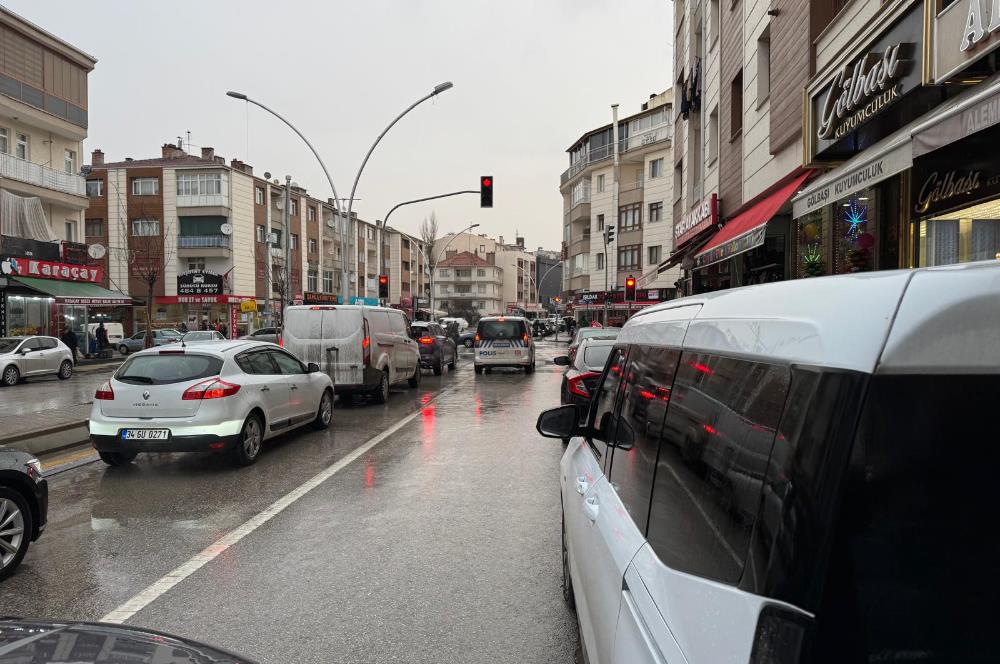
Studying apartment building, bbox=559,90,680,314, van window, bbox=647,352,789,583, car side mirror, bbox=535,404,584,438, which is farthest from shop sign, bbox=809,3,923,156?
apartment building, bbox=559,90,680,314

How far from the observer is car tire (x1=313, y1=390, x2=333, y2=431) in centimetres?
1081

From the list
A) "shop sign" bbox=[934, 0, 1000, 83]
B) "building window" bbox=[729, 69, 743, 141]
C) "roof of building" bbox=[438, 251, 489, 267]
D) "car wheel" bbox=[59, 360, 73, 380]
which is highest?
"roof of building" bbox=[438, 251, 489, 267]

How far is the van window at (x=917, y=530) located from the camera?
1100mm

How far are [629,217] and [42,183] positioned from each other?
124ft

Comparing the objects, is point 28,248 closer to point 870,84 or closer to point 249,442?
point 249,442

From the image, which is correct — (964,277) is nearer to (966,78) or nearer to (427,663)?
(427,663)

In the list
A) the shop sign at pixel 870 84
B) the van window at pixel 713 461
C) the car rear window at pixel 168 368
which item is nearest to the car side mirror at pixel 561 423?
the van window at pixel 713 461

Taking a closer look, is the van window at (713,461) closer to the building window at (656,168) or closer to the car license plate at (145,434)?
the car license plate at (145,434)

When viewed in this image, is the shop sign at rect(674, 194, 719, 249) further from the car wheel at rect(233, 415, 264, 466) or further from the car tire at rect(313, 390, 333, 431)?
the car wheel at rect(233, 415, 264, 466)

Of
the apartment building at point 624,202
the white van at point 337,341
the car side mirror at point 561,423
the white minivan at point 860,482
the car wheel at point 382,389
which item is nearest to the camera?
the white minivan at point 860,482

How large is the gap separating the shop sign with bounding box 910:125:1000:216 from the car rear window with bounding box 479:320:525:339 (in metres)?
15.3

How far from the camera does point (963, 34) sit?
6.36m

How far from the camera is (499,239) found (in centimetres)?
14400

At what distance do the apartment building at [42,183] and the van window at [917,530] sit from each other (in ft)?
106
